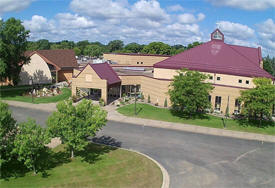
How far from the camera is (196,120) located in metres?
38.2

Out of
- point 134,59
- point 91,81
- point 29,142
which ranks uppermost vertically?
point 134,59

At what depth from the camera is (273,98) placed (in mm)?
33312

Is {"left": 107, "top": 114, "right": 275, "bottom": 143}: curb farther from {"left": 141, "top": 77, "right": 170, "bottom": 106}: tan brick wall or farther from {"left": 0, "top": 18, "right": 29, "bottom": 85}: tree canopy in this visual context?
{"left": 0, "top": 18, "right": 29, "bottom": 85}: tree canopy

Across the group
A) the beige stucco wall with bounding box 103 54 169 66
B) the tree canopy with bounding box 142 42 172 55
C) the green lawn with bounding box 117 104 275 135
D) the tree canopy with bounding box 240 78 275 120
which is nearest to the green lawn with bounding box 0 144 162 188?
the green lawn with bounding box 117 104 275 135

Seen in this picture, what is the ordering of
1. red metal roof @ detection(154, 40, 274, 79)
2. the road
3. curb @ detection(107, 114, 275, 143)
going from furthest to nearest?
red metal roof @ detection(154, 40, 274, 79) < curb @ detection(107, 114, 275, 143) < the road

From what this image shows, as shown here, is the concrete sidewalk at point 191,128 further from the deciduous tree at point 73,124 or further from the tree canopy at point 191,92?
the deciduous tree at point 73,124

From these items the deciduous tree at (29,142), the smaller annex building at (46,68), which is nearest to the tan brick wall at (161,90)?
the smaller annex building at (46,68)

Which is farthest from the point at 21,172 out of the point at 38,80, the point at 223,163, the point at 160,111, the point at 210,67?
the point at 38,80

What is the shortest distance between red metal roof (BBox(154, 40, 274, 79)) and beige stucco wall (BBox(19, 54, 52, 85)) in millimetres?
27303

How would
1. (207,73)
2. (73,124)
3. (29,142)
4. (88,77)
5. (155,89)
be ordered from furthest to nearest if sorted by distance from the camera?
(155,89) → (88,77) → (207,73) → (73,124) → (29,142)

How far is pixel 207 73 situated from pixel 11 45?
33905mm

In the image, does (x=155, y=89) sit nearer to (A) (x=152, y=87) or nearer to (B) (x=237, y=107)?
(A) (x=152, y=87)

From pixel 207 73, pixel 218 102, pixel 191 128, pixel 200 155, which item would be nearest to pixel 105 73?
pixel 207 73

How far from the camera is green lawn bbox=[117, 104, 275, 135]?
1396 inches
